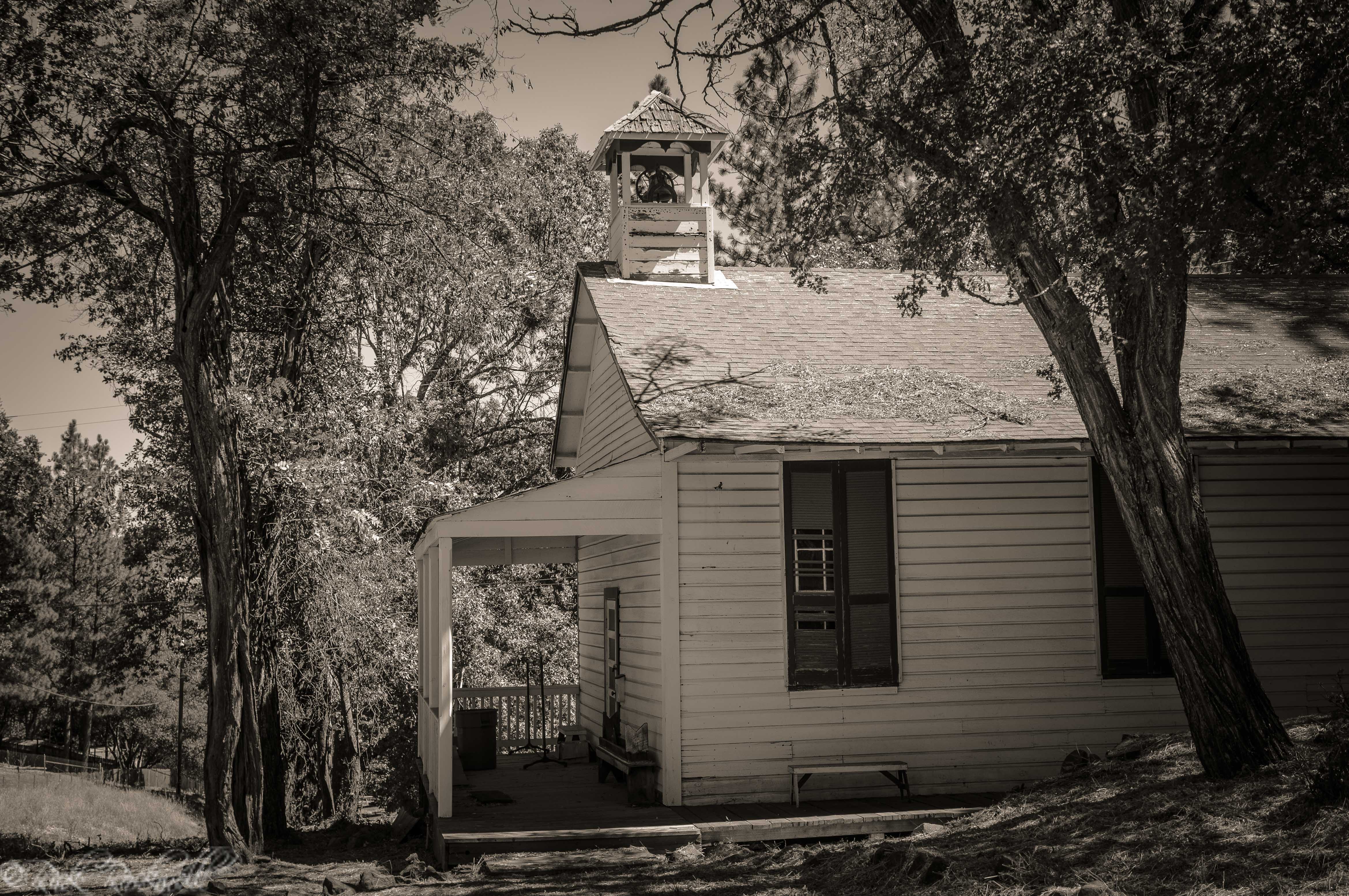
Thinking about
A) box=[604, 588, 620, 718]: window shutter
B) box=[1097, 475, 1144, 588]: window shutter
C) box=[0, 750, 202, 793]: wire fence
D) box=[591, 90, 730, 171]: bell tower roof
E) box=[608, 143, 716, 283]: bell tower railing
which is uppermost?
box=[591, 90, 730, 171]: bell tower roof

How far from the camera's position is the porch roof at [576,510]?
33.3 ft

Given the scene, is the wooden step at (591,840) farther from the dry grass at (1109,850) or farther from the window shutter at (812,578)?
the window shutter at (812,578)

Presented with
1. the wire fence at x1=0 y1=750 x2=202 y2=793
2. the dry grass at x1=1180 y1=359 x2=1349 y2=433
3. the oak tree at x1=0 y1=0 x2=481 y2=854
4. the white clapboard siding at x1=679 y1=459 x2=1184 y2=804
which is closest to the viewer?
the white clapboard siding at x1=679 y1=459 x2=1184 y2=804

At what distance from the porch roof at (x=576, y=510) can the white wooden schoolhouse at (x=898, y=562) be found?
0.02 m

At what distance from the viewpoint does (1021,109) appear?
300 inches

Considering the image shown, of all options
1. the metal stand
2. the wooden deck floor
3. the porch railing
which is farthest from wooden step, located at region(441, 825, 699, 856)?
the porch railing

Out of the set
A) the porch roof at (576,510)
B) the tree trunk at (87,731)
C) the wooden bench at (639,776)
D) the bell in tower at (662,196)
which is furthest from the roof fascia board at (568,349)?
the tree trunk at (87,731)

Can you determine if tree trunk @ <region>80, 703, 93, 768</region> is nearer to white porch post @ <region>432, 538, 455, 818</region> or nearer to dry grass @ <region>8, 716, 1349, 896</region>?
white porch post @ <region>432, 538, 455, 818</region>

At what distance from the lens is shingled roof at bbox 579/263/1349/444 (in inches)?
417

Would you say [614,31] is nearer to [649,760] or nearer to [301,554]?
[649,760]

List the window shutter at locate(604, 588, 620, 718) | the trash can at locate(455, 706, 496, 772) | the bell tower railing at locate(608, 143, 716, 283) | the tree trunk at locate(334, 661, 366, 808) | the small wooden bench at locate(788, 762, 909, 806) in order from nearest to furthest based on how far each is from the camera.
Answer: the small wooden bench at locate(788, 762, 909, 806), the window shutter at locate(604, 588, 620, 718), the trash can at locate(455, 706, 496, 772), the bell tower railing at locate(608, 143, 716, 283), the tree trunk at locate(334, 661, 366, 808)

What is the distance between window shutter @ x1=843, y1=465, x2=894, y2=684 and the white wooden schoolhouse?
2 cm

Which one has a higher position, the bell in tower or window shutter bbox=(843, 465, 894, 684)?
the bell in tower

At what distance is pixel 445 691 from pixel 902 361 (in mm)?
6082
